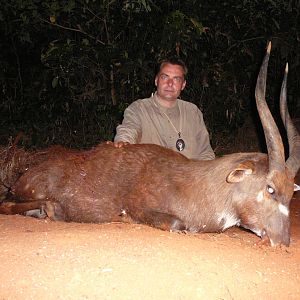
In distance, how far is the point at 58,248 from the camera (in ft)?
10.2

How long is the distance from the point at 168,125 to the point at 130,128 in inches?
25.1

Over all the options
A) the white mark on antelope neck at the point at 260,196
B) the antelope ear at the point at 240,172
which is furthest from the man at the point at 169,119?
the white mark on antelope neck at the point at 260,196

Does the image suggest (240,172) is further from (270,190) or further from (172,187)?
(172,187)

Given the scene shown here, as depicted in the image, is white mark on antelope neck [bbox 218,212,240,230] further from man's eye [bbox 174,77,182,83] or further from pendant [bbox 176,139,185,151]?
man's eye [bbox 174,77,182,83]

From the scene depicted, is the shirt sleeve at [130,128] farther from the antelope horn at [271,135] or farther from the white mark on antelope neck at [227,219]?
the antelope horn at [271,135]

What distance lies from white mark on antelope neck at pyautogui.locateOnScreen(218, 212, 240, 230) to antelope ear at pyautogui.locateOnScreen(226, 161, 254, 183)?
35cm

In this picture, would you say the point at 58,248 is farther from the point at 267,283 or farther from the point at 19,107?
the point at 19,107

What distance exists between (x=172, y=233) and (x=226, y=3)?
5371mm

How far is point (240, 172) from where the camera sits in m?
3.90

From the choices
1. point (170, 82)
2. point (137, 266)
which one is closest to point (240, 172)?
point (137, 266)

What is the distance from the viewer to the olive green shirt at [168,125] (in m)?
5.49

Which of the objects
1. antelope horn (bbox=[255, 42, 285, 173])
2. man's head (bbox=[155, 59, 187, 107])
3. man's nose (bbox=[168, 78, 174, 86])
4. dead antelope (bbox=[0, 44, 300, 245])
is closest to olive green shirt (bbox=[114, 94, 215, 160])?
man's head (bbox=[155, 59, 187, 107])

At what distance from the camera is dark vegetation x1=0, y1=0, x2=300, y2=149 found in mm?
7512

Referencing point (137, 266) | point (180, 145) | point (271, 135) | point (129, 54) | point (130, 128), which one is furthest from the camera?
point (129, 54)
